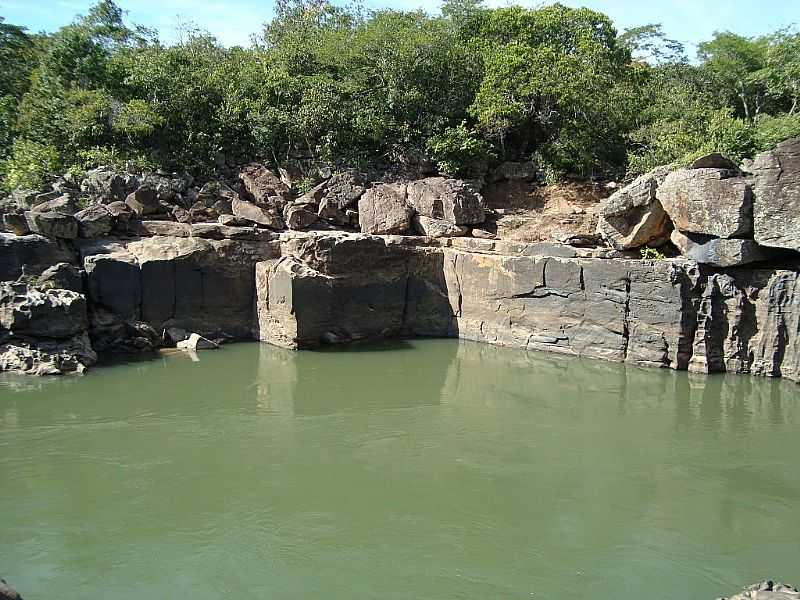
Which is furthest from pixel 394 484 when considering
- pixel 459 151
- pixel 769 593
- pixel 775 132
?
pixel 775 132

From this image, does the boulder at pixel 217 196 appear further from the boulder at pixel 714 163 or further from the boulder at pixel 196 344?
the boulder at pixel 714 163

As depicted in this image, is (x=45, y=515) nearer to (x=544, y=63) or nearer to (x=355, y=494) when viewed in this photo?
(x=355, y=494)

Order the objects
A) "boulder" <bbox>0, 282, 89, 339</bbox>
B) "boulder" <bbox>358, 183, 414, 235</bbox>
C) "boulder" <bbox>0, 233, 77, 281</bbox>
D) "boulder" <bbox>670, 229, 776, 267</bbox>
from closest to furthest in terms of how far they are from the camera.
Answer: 1. "boulder" <bbox>0, 282, 89, 339</bbox>
2. "boulder" <bbox>670, 229, 776, 267</bbox>
3. "boulder" <bbox>0, 233, 77, 281</bbox>
4. "boulder" <bbox>358, 183, 414, 235</bbox>

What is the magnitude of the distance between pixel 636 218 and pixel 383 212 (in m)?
4.54

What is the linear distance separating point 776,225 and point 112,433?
29.0 feet

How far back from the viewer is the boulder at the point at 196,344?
1145cm

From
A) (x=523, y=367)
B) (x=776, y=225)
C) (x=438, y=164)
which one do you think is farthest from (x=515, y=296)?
(x=438, y=164)

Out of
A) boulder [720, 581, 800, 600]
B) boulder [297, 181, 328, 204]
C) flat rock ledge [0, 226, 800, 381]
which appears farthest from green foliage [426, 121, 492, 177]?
boulder [720, 581, 800, 600]

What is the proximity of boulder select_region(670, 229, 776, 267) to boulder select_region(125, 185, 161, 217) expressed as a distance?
29.5ft

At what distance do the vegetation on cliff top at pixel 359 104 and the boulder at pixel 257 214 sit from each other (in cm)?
250

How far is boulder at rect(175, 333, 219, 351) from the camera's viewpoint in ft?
37.6

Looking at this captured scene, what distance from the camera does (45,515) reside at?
609cm

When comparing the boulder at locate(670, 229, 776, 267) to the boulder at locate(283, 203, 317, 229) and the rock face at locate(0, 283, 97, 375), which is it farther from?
the rock face at locate(0, 283, 97, 375)

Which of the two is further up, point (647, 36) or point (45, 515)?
point (647, 36)
